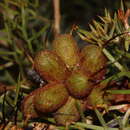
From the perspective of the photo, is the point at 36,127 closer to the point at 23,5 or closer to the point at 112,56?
the point at 112,56

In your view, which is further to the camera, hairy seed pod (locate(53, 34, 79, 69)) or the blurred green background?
the blurred green background

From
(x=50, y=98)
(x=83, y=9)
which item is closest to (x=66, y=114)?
(x=50, y=98)

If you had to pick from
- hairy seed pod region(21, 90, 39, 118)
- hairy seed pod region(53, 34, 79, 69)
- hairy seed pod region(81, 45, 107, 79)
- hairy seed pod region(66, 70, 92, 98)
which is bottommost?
hairy seed pod region(21, 90, 39, 118)

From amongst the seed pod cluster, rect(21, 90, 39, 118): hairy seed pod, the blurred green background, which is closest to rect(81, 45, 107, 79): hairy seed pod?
the seed pod cluster

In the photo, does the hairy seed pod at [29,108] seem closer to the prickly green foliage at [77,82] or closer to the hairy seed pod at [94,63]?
the prickly green foliage at [77,82]

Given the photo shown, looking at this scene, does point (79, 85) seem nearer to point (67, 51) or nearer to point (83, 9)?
point (67, 51)

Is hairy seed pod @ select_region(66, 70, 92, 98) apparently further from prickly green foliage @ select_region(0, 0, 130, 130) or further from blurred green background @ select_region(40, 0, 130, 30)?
blurred green background @ select_region(40, 0, 130, 30)

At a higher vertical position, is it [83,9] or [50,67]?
[83,9]
